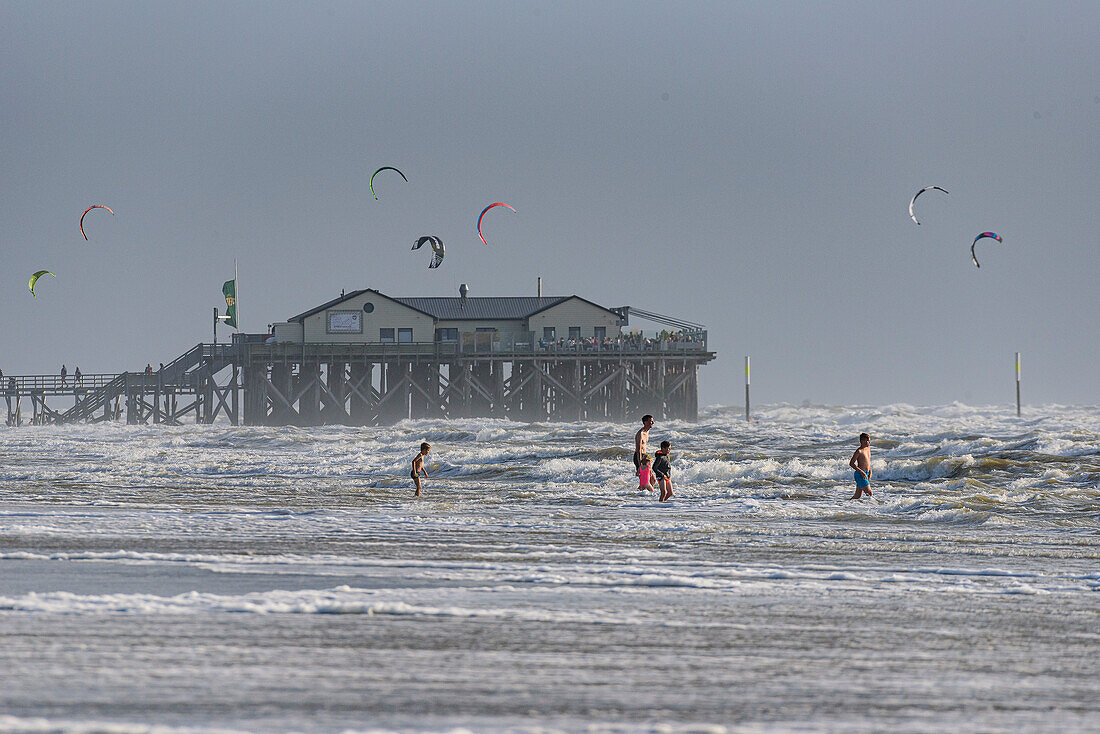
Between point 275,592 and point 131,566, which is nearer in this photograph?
point 275,592

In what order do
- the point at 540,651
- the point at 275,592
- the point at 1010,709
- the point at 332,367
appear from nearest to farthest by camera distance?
the point at 1010,709, the point at 540,651, the point at 275,592, the point at 332,367

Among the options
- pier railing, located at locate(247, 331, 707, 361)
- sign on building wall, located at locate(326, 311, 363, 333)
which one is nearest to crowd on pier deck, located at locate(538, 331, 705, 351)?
pier railing, located at locate(247, 331, 707, 361)

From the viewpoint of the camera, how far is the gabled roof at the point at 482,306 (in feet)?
186

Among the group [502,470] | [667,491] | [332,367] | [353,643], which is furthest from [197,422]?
[353,643]

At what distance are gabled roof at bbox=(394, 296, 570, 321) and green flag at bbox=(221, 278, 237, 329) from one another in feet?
30.1

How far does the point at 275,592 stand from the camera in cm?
812

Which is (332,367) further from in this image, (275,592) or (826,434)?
(275,592)

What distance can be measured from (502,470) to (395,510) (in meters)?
7.79

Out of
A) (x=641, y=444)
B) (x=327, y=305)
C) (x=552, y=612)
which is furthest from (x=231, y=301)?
(x=552, y=612)

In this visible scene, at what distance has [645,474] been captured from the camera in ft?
58.9

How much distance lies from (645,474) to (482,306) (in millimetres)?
40842

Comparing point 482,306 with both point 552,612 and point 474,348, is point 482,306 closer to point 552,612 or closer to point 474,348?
point 474,348

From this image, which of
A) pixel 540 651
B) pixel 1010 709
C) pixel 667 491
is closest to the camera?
pixel 1010 709

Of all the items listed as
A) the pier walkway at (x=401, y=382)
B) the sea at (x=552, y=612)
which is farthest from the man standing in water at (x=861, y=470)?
the pier walkway at (x=401, y=382)
